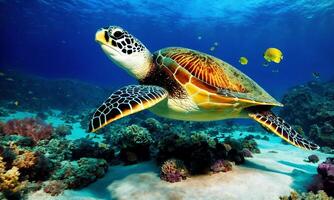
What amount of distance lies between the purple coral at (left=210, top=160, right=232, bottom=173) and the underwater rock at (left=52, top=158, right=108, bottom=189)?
294 centimetres

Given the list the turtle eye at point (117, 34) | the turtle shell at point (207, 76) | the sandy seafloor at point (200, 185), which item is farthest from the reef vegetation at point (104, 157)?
the turtle eye at point (117, 34)

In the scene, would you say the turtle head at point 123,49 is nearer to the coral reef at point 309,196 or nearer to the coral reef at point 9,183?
the coral reef at point 9,183

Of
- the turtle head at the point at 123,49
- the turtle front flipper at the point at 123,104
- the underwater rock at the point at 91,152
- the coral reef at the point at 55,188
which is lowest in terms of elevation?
the coral reef at the point at 55,188

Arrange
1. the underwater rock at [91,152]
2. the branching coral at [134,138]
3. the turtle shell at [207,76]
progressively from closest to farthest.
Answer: the turtle shell at [207,76] < the branching coral at [134,138] < the underwater rock at [91,152]

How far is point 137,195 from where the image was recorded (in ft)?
17.1

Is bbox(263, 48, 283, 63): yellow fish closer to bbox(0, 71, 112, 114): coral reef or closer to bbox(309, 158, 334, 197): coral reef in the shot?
bbox(309, 158, 334, 197): coral reef

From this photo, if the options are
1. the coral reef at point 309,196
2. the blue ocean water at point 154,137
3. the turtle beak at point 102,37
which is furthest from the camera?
the blue ocean water at point 154,137

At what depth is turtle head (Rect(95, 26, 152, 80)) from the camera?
16.3 ft

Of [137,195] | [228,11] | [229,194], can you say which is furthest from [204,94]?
[228,11]

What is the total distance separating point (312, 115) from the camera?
14844 millimetres

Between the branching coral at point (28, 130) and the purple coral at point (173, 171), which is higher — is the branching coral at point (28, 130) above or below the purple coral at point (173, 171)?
above

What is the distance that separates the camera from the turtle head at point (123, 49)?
16.3 feet

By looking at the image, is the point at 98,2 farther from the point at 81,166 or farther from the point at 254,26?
the point at 81,166

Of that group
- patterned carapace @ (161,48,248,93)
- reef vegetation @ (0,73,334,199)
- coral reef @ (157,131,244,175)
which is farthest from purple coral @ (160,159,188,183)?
patterned carapace @ (161,48,248,93)
